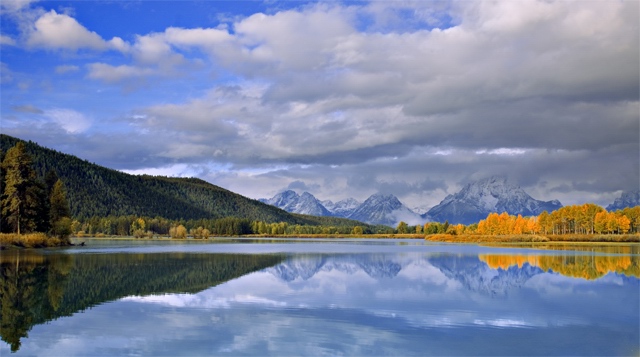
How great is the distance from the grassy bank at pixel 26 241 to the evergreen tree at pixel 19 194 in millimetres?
2525

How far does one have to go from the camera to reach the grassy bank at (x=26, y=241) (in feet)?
210

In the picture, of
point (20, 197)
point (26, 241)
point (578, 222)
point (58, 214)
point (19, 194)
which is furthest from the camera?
point (578, 222)

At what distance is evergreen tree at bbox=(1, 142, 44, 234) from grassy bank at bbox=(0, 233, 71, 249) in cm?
253

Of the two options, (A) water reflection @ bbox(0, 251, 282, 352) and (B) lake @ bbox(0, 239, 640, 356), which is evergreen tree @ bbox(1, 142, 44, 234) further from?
(B) lake @ bbox(0, 239, 640, 356)

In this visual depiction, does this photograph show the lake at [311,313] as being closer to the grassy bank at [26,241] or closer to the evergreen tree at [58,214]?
the grassy bank at [26,241]

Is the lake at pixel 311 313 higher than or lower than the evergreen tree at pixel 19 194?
lower

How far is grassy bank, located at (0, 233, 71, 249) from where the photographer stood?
63.9 metres

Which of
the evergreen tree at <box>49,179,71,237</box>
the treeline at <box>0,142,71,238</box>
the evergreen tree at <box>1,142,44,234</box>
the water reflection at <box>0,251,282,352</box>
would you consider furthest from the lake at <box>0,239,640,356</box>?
the evergreen tree at <box>49,179,71,237</box>

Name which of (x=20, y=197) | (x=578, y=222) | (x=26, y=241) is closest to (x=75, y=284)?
(x=26, y=241)

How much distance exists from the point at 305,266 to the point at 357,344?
32.2m

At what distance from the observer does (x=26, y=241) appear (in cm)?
6831

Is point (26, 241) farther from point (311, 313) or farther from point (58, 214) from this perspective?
point (311, 313)

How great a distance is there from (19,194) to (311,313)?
6261 cm

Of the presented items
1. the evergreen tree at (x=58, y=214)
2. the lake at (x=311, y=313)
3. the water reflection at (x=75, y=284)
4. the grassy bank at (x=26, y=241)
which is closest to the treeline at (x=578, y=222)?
the lake at (x=311, y=313)
